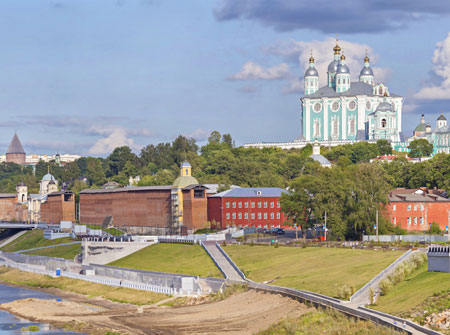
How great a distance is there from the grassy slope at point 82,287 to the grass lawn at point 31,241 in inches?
686

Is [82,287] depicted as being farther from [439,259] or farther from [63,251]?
[439,259]

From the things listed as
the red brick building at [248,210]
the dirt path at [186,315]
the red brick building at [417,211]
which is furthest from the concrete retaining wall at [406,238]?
the red brick building at [248,210]

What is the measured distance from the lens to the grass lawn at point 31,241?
436ft

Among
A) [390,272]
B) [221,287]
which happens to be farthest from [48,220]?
[390,272]

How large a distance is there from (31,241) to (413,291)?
10068 cm

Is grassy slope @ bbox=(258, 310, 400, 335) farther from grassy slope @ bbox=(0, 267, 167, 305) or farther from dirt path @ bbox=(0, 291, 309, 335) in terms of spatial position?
grassy slope @ bbox=(0, 267, 167, 305)

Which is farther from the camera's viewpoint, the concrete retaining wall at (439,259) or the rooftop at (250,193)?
the rooftop at (250,193)

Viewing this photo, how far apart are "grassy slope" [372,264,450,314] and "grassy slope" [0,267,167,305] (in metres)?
24.5

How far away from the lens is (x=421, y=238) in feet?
297

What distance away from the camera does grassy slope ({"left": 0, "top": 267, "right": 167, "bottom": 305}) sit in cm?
7506

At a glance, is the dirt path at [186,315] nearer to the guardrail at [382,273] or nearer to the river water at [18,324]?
the river water at [18,324]

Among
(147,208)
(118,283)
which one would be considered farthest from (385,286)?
(147,208)

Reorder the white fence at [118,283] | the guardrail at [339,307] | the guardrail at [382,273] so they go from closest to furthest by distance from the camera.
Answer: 1. the guardrail at [339,307]
2. the guardrail at [382,273]
3. the white fence at [118,283]

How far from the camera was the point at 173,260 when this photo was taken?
3600 inches
